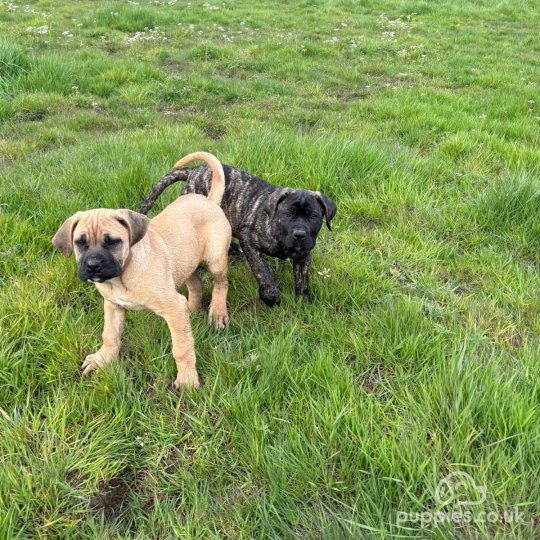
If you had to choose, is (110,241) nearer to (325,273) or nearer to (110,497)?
(110,497)

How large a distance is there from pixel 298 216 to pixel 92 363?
6.47 ft

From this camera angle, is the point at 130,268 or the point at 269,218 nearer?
the point at 130,268

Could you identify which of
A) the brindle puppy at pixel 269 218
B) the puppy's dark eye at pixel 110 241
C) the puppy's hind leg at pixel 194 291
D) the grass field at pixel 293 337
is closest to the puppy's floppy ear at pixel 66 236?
the puppy's dark eye at pixel 110 241

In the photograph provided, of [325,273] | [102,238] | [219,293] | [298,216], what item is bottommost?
[219,293]

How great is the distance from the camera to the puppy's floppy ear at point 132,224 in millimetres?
2914

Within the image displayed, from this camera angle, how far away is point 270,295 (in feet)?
12.5

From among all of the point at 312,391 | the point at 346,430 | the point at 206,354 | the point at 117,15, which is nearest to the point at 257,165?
the point at 206,354

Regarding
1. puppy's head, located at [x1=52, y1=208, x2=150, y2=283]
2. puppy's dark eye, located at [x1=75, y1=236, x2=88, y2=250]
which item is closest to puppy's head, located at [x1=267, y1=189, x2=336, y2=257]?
puppy's head, located at [x1=52, y1=208, x2=150, y2=283]

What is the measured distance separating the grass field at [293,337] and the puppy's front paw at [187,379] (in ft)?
0.25

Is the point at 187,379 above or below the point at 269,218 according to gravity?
below

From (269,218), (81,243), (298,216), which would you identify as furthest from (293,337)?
(81,243)

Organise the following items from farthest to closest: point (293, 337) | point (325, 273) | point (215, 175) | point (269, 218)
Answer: point (215, 175)
point (269, 218)
point (325, 273)
point (293, 337)

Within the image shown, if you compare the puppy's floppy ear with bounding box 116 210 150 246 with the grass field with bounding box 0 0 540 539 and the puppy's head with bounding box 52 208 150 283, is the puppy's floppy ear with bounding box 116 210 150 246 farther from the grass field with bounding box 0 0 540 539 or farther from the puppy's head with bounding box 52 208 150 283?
the grass field with bounding box 0 0 540 539

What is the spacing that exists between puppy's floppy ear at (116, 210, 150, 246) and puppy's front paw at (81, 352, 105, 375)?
78cm
